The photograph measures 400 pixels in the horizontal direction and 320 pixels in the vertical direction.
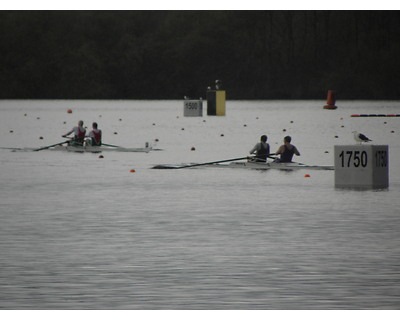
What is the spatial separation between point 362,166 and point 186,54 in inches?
4399

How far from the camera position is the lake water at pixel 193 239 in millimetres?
9031

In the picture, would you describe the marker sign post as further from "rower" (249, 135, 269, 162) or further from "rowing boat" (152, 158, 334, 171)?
"rower" (249, 135, 269, 162)

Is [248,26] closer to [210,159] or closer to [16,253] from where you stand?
[210,159]

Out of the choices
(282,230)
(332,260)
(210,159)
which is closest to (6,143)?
(210,159)

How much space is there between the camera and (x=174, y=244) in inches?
467

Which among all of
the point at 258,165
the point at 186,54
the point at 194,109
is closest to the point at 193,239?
the point at 258,165

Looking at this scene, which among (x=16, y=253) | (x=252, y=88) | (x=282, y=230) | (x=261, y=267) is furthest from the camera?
(x=252, y=88)

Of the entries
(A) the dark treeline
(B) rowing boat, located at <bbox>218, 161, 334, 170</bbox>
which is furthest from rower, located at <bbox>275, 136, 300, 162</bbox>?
(A) the dark treeline

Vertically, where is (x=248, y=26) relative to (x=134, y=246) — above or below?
above

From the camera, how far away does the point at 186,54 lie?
424 ft

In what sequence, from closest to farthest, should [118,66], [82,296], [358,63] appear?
1. [82,296]
2. [358,63]
3. [118,66]

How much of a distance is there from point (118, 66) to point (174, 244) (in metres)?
120

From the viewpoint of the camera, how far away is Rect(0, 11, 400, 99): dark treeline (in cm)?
11519

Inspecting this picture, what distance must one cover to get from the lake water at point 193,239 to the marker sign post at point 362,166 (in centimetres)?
42
